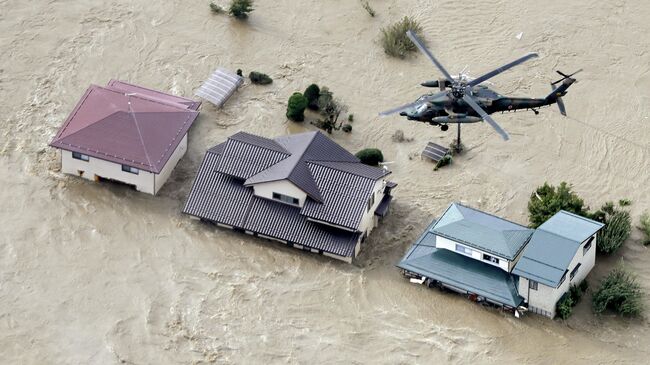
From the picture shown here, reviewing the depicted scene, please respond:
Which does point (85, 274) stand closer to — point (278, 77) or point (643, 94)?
point (278, 77)

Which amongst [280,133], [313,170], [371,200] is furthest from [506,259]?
[280,133]

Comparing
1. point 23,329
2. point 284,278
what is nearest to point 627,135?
point 284,278

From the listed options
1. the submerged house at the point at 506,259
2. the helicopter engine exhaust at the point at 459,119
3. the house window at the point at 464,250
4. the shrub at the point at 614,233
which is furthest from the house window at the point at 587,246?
the helicopter engine exhaust at the point at 459,119

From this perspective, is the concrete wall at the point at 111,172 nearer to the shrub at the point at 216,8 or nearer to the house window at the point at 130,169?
the house window at the point at 130,169

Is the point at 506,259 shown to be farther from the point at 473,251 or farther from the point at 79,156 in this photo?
the point at 79,156

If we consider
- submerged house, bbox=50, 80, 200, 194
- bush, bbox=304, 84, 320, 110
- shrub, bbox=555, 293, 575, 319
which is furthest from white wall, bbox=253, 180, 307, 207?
shrub, bbox=555, 293, 575, 319
